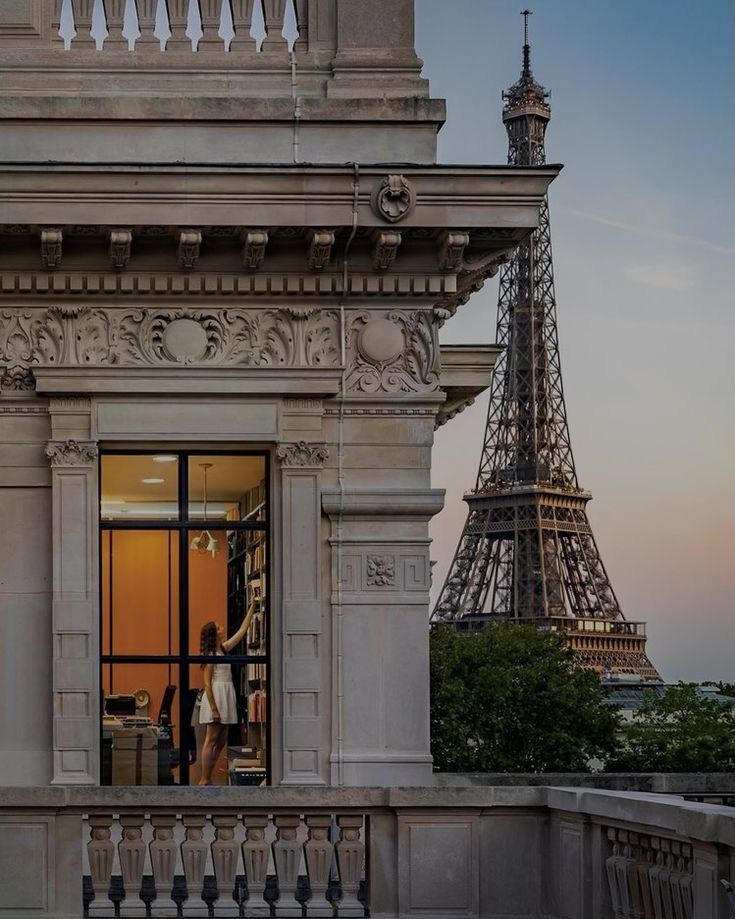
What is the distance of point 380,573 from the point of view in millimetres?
20422

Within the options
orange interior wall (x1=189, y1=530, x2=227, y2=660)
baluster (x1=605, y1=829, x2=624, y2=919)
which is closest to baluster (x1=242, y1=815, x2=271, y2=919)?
baluster (x1=605, y1=829, x2=624, y2=919)

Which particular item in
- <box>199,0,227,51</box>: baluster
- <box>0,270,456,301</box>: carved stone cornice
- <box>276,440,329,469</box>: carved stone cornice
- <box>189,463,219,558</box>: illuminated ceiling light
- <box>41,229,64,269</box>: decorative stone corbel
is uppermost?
<box>199,0,227,51</box>: baluster

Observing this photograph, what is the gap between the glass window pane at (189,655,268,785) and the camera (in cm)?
2069

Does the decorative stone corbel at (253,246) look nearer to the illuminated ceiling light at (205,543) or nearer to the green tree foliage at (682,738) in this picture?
the illuminated ceiling light at (205,543)

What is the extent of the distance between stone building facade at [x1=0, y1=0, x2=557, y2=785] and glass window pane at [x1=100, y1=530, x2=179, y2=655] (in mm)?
92

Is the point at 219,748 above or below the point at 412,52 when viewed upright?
below

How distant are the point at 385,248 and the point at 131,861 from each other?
6.74 metres

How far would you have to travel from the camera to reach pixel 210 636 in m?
20.9

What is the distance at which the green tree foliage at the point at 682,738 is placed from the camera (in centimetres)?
5762

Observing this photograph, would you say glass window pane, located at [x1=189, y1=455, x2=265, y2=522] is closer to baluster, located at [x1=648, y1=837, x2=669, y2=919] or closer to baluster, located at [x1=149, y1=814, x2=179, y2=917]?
baluster, located at [x1=149, y1=814, x2=179, y2=917]

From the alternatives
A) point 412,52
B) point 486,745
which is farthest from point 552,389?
point 412,52

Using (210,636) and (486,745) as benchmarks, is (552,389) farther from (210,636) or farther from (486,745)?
(210,636)

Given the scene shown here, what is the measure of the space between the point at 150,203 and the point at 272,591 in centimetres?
388

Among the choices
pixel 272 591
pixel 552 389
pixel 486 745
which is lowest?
pixel 486 745
